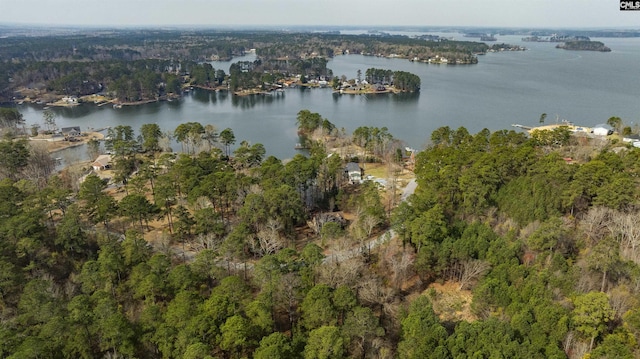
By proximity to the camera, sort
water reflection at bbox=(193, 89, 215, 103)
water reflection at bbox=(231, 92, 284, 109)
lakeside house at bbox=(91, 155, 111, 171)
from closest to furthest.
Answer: lakeside house at bbox=(91, 155, 111, 171), water reflection at bbox=(231, 92, 284, 109), water reflection at bbox=(193, 89, 215, 103)

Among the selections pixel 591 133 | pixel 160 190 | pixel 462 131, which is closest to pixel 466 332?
pixel 160 190

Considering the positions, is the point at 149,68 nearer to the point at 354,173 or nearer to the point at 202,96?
the point at 202,96

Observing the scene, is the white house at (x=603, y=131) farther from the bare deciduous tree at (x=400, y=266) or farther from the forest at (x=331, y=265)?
the bare deciduous tree at (x=400, y=266)

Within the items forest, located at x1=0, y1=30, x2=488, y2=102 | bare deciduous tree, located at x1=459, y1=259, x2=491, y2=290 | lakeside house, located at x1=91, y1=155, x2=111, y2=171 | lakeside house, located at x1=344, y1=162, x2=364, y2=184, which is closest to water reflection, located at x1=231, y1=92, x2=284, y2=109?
forest, located at x1=0, y1=30, x2=488, y2=102

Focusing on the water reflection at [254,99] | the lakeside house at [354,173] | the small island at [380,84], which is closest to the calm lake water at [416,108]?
the water reflection at [254,99]

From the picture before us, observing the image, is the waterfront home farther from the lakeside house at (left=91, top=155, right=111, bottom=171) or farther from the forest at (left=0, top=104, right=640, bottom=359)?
the forest at (left=0, top=104, right=640, bottom=359)

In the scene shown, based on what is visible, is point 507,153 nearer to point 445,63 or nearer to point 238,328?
point 238,328
